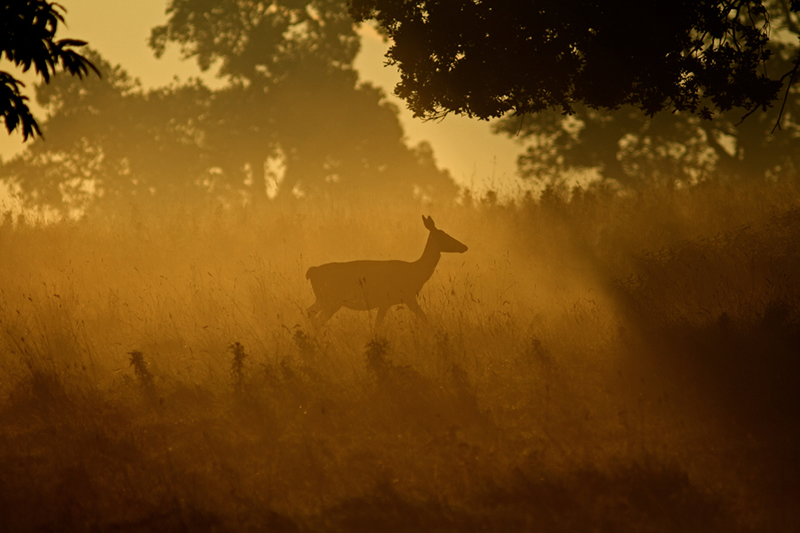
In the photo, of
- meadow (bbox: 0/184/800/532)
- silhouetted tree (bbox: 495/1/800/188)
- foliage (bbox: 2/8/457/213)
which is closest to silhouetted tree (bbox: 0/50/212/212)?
foliage (bbox: 2/8/457/213)

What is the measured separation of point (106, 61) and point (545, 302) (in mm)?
35045

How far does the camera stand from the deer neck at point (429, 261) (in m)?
9.48

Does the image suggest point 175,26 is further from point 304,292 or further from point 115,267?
point 304,292

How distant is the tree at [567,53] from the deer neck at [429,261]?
1.78 meters

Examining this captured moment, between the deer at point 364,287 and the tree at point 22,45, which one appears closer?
the tree at point 22,45

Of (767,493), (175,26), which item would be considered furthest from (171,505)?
(175,26)

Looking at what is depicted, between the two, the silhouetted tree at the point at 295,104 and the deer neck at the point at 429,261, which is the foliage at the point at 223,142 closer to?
the silhouetted tree at the point at 295,104

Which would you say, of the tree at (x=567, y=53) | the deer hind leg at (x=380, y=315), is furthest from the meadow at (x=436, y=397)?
the tree at (x=567, y=53)

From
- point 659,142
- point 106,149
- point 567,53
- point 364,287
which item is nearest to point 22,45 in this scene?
point 364,287

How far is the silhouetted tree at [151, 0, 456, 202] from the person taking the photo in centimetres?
3206

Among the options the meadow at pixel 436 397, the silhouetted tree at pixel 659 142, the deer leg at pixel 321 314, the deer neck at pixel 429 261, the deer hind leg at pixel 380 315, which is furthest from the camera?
the silhouetted tree at pixel 659 142

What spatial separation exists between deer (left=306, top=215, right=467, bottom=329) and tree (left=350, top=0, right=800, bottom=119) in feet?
7.72

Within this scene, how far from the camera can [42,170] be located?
38156mm

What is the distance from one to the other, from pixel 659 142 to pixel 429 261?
20282 mm
